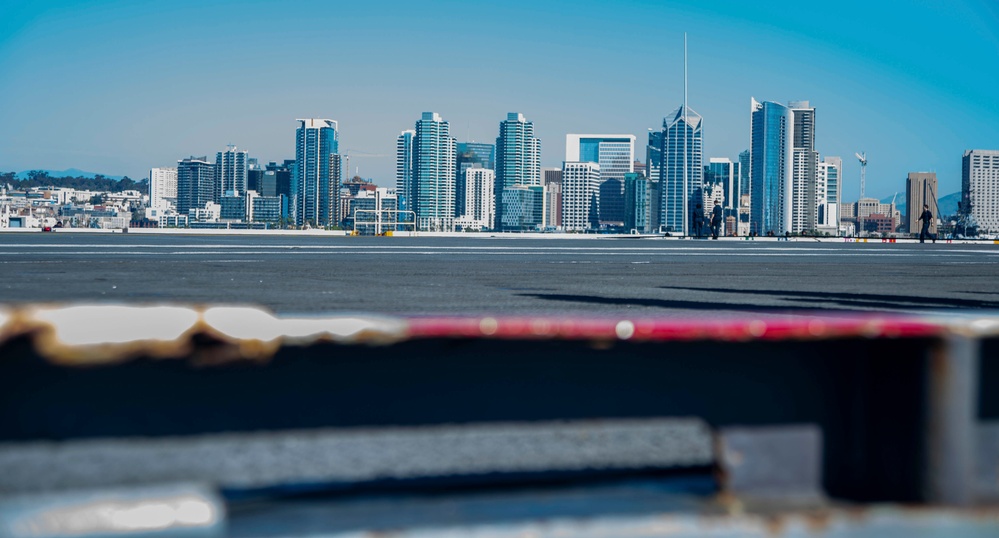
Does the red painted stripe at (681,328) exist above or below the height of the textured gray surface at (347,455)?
above

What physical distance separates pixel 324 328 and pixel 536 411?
23.0 inches

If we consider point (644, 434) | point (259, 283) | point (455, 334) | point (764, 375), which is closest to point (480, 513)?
point (455, 334)

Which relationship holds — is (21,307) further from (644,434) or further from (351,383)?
(644,434)

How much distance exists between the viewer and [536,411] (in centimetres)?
237

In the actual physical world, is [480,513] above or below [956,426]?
below

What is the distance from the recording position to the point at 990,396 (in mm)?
2379

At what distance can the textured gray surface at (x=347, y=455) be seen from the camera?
95.3 inches

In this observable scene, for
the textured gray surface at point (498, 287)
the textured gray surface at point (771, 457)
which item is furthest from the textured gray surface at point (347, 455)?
the textured gray surface at point (498, 287)

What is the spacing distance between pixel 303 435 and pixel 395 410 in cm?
23

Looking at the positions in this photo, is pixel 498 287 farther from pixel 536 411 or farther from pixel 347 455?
pixel 536 411

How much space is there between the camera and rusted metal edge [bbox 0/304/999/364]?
190 cm

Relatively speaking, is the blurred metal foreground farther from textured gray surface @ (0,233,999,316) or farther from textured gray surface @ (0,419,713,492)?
textured gray surface @ (0,233,999,316)

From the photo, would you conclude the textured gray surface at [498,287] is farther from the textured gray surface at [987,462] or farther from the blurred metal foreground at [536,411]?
the textured gray surface at [987,462]

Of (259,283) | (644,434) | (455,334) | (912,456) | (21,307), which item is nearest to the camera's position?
(21,307)
